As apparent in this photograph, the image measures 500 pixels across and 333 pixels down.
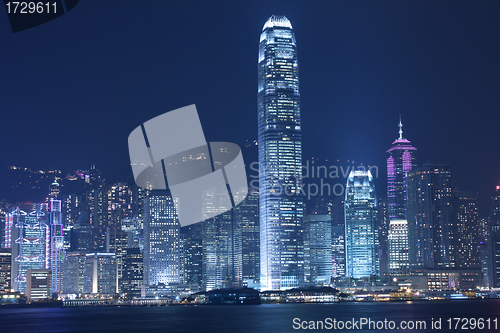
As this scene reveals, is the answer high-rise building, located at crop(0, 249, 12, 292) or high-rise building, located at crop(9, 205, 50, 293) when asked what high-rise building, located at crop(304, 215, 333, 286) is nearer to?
high-rise building, located at crop(9, 205, 50, 293)

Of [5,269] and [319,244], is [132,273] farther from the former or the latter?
[319,244]

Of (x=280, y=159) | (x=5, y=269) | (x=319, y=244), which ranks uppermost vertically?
(x=280, y=159)

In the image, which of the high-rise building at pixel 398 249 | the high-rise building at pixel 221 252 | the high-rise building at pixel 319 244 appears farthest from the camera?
the high-rise building at pixel 398 249

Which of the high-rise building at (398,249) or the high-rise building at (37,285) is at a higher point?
the high-rise building at (398,249)

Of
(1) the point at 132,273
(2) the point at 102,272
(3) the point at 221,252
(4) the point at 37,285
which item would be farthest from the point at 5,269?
(3) the point at 221,252

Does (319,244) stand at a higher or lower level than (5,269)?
higher

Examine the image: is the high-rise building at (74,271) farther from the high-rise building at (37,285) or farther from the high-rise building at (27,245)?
the high-rise building at (37,285)
